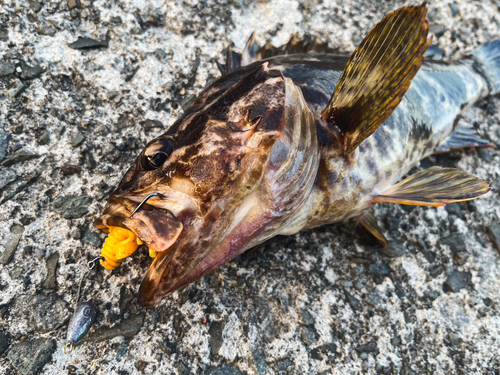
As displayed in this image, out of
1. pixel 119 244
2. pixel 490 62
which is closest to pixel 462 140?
pixel 490 62

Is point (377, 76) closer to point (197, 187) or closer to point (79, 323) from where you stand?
point (197, 187)

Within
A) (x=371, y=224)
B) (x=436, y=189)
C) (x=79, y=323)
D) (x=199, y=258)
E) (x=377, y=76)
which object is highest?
(x=377, y=76)

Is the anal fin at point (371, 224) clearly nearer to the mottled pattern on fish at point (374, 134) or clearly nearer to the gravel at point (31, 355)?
the mottled pattern on fish at point (374, 134)

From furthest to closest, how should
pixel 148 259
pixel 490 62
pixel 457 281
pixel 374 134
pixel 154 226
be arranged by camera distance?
pixel 490 62, pixel 457 281, pixel 374 134, pixel 148 259, pixel 154 226

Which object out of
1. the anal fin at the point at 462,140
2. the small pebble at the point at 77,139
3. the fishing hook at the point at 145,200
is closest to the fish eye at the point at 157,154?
the fishing hook at the point at 145,200

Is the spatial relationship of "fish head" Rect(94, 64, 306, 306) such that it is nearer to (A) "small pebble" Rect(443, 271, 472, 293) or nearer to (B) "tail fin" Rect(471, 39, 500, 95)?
(A) "small pebble" Rect(443, 271, 472, 293)

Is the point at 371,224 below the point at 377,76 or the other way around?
below

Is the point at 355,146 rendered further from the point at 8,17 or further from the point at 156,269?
→ the point at 8,17

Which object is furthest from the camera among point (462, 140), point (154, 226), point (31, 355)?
point (462, 140)

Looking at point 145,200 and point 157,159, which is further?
point 157,159
